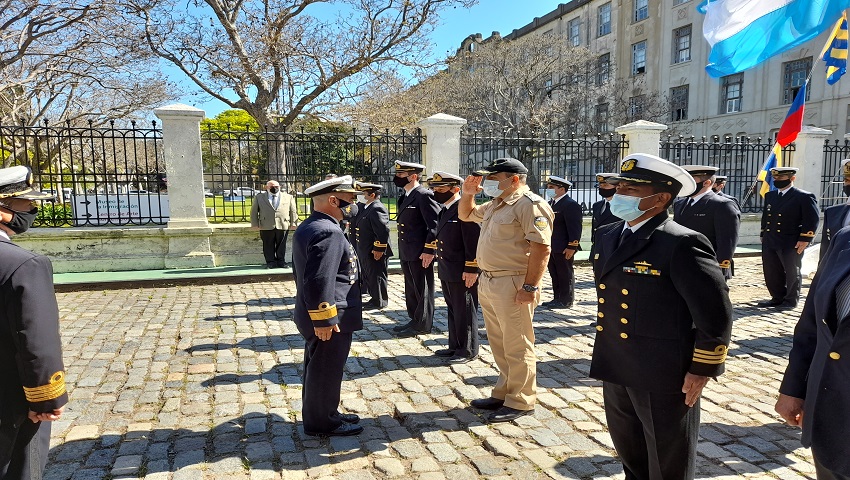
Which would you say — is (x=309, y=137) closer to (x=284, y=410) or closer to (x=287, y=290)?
(x=287, y=290)

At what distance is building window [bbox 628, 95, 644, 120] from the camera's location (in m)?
32.1

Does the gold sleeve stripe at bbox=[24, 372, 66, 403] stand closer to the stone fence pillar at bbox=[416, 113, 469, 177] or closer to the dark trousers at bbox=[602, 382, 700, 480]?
the dark trousers at bbox=[602, 382, 700, 480]

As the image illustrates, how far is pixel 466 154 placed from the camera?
12945mm

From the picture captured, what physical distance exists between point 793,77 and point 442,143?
25675 millimetres

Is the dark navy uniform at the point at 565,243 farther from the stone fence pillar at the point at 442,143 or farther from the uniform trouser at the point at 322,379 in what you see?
the uniform trouser at the point at 322,379

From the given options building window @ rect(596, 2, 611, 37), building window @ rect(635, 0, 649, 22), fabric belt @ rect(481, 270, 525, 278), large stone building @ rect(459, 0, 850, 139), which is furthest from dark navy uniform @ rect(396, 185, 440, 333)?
building window @ rect(596, 2, 611, 37)

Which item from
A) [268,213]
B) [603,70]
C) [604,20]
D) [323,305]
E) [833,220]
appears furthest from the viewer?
[604,20]

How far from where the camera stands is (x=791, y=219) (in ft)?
25.3

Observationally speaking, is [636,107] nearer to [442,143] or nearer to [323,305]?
[442,143]

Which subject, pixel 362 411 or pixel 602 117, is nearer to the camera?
pixel 362 411

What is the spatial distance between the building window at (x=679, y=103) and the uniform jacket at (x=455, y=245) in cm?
3351

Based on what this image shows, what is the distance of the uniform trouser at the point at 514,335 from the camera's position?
405 centimetres

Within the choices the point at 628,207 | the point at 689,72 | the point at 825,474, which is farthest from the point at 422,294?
the point at 689,72

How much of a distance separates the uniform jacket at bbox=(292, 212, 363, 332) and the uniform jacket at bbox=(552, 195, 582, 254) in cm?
484
